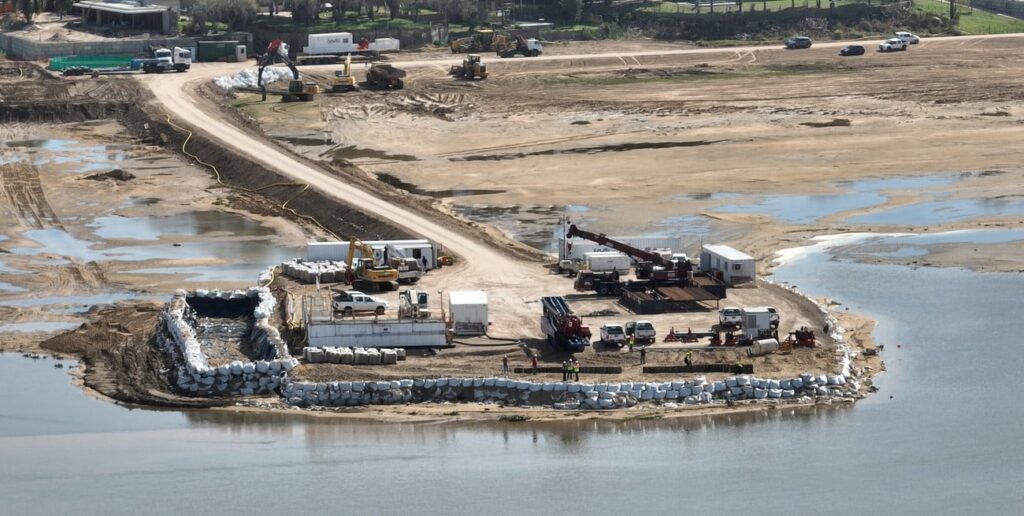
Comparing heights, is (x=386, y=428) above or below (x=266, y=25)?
below

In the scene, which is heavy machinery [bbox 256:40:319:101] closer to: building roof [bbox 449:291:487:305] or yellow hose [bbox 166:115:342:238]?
yellow hose [bbox 166:115:342:238]

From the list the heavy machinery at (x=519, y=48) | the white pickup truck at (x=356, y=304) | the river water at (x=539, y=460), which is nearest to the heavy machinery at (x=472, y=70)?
the heavy machinery at (x=519, y=48)

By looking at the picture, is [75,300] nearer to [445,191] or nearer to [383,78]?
[445,191]

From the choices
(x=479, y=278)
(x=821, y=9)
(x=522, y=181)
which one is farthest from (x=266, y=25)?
(x=479, y=278)

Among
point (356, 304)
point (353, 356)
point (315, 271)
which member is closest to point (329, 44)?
point (315, 271)

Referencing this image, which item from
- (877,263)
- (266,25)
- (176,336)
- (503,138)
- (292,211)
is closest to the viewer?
(176,336)

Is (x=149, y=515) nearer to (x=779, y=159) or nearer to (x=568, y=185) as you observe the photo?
(x=568, y=185)

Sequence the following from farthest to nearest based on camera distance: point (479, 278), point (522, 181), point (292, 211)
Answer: point (522, 181)
point (292, 211)
point (479, 278)
